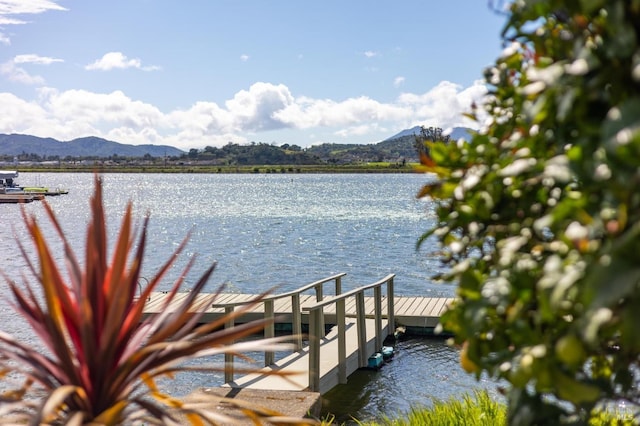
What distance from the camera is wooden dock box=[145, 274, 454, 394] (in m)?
8.64

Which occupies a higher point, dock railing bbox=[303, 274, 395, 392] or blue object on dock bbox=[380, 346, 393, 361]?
dock railing bbox=[303, 274, 395, 392]

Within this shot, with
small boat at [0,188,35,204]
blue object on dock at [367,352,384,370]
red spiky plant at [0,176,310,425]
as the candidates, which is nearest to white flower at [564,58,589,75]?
red spiky plant at [0,176,310,425]

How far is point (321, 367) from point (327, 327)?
382 centimetres

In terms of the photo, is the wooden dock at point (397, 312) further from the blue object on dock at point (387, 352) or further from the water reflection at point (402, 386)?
the blue object on dock at point (387, 352)

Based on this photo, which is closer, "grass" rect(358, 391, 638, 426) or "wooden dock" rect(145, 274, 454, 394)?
"grass" rect(358, 391, 638, 426)

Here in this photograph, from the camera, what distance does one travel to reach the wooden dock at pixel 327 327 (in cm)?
864

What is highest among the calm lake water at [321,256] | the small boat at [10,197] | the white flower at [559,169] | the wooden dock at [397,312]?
the white flower at [559,169]

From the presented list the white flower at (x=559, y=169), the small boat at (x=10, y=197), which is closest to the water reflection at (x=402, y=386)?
the white flower at (x=559, y=169)

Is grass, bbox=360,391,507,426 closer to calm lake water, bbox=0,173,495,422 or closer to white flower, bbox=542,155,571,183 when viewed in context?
calm lake water, bbox=0,173,495,422

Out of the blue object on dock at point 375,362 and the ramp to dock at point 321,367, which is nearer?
the ramp to dock at point 321,367

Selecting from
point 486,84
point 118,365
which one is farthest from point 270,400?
point 486,84

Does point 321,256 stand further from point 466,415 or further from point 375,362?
point 466,415

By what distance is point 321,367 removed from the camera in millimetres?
9508

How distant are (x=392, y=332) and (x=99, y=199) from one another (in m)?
10.7
